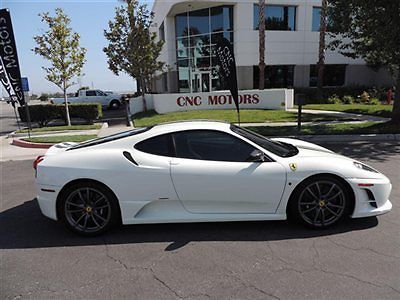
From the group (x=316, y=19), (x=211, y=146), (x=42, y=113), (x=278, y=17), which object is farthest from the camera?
(x=316, y=19)

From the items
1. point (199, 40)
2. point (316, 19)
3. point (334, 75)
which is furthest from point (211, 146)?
point (334, 75)

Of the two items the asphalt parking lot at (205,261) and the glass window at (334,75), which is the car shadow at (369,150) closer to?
the asphalt parking lot at (205,261)

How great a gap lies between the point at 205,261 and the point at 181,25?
26605 mm

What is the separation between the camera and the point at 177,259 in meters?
3.24

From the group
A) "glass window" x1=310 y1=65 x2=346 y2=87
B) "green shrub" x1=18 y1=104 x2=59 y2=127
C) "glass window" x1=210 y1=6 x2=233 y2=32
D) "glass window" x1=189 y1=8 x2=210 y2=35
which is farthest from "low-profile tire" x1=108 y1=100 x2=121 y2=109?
"glass window" x1=310 y1=65 x2=346 y2=87

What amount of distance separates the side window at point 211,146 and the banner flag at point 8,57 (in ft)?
40.2

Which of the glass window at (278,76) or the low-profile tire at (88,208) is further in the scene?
the glass window at (278,76)

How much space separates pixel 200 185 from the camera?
3.61 meters

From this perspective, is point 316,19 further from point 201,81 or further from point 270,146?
point 270,146

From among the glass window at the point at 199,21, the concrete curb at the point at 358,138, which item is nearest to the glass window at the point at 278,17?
the glass window at the point at 199,21

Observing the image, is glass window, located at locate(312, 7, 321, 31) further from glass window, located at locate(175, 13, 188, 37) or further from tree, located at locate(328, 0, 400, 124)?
tree, located at locate(328, 0, 400, 124)

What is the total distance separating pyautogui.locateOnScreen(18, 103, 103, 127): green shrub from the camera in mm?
16016

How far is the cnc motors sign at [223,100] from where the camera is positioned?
57.0 feet

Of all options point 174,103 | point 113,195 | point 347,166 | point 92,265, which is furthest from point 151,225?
point 174,103
